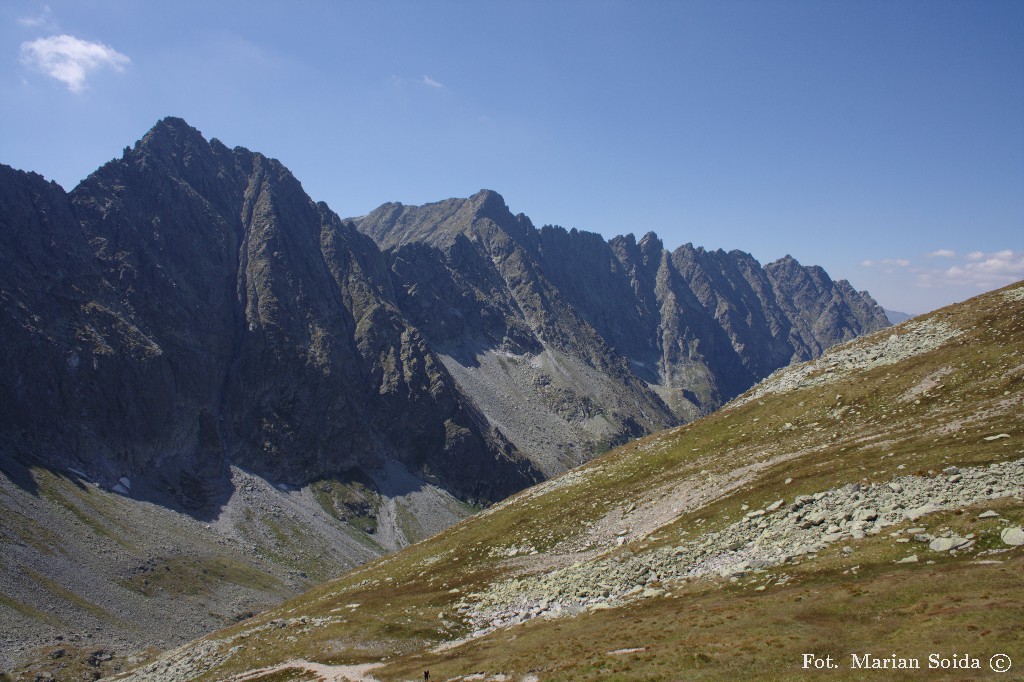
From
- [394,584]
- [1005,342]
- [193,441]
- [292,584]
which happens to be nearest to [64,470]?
[193,441]

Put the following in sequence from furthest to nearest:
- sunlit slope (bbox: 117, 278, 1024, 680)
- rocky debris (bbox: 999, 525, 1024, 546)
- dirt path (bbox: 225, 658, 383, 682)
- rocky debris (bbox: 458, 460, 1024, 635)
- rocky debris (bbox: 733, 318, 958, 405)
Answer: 1. rocky debris (bbox: 733, 318, 958, 405)
2. dirt path (bbox: 225, 658, 383, 682)
3. rocky debris (bbox: 458, 460, 1024, 635)
4. rocky debris (bbox: 999, 525, 1024, 546)
5. sunlit slope (bbox: 117, 278, 1024, 680)

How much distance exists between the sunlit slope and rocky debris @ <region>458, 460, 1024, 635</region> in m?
0.18

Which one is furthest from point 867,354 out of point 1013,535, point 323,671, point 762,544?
point 323,671

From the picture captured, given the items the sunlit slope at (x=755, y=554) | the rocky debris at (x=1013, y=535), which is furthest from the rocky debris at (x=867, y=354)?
the rocky debris at (x=1013, y=535)

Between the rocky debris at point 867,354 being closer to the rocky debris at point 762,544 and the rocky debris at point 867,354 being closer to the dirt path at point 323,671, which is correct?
the rocky debris at point 762,544

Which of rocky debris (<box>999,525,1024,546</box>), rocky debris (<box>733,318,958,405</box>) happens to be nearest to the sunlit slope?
rocky debris (<box>999,525,1024,546</box>)

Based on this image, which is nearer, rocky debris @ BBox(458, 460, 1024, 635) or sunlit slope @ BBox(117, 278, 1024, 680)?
sunlit slope @ BBox(117, 278, 1024, 680)

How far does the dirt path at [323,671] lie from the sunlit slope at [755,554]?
0.48 metres

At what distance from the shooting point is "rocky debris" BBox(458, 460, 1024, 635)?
37500 millimetres

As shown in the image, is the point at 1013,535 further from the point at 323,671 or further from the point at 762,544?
the point at 323,671

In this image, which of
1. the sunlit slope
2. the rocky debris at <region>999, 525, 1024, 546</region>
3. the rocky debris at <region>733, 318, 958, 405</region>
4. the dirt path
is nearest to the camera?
the sunlit slope

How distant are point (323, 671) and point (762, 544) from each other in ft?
108

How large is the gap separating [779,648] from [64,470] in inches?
6812

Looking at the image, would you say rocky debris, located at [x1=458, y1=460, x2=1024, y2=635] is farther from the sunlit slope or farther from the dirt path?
the dirt path
